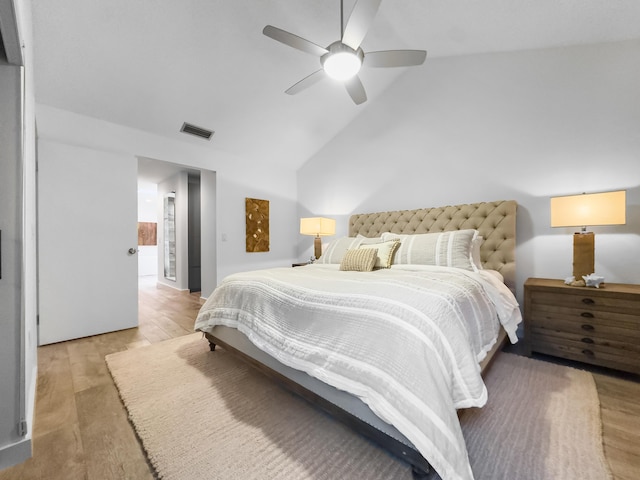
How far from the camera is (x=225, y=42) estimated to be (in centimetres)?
265

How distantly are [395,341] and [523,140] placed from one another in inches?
109

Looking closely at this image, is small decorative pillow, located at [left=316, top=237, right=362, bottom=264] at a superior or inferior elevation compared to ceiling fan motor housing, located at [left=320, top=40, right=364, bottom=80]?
inferior

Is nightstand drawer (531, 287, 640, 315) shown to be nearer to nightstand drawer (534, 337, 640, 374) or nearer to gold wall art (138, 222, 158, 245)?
nightstand drawer (534, 337, 640, 374)

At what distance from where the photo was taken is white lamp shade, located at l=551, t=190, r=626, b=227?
2.00 metres

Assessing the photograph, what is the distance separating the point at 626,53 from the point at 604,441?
Answer: 9.70ft

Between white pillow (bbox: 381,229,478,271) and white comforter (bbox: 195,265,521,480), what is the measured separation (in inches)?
18.6

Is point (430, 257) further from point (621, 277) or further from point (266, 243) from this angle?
point (266, 243)

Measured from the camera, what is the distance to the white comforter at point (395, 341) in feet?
Answer: 3.22

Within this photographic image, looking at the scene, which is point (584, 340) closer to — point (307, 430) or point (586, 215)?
point (586, 215)

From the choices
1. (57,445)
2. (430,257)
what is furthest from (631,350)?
(57,445)

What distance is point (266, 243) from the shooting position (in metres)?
4.60

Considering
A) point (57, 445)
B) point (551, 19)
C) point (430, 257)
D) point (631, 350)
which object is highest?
point (551, 19)

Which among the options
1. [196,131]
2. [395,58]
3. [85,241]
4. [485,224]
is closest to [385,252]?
[485,224]

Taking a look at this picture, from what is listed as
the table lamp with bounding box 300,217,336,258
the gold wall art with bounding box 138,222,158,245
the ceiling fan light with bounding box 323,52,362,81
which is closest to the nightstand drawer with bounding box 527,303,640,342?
the ceiling fan light with bounding box 323,52,362,81
